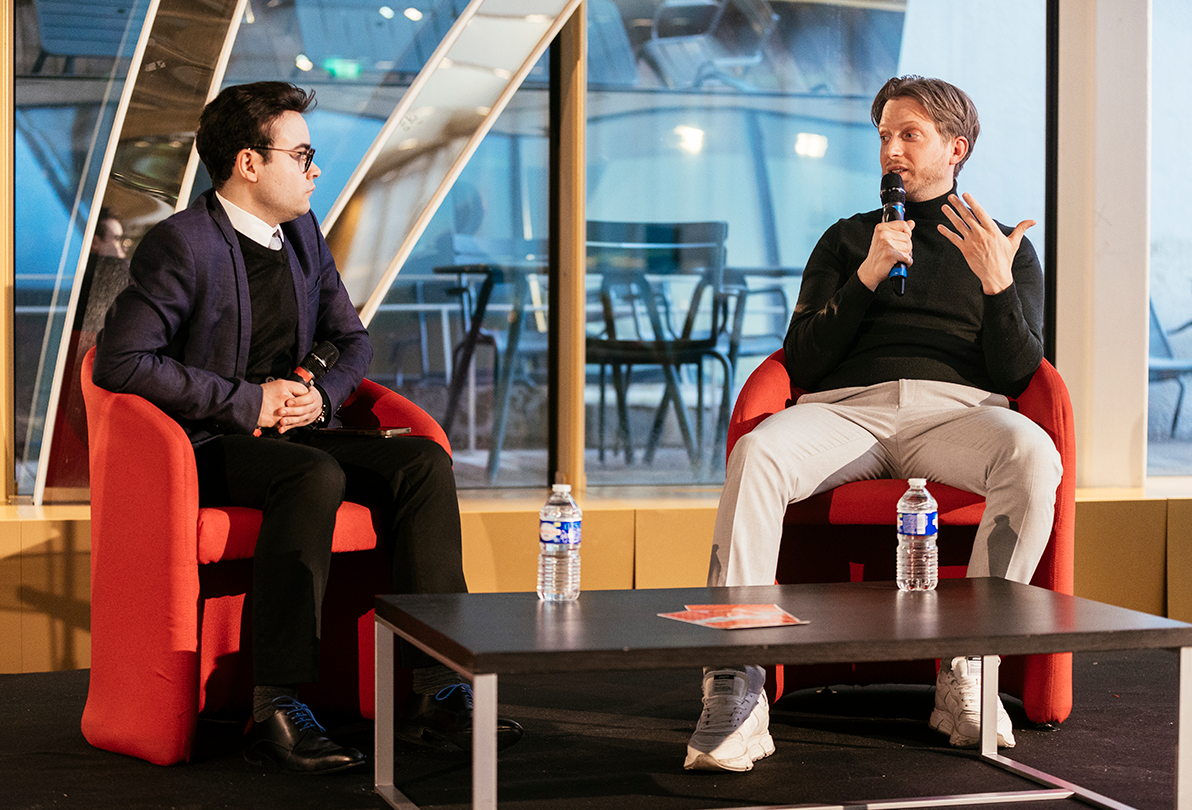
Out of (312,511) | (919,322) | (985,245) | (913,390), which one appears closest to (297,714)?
(312,511)

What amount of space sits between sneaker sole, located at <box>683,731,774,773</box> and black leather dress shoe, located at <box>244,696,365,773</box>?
0.61 metres

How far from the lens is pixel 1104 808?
6.67 ft

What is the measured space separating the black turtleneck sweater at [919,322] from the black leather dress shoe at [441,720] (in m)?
1.12

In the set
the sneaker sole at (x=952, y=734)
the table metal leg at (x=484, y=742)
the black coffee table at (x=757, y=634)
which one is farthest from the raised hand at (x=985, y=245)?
the table metal leg at (x=484, y=742)

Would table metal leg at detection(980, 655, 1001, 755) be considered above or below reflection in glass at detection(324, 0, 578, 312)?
below

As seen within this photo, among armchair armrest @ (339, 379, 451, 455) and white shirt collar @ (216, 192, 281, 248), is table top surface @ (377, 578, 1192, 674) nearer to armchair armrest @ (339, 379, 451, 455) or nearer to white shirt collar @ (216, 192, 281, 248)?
armchair armrest @ (339, 379, 451, 455)

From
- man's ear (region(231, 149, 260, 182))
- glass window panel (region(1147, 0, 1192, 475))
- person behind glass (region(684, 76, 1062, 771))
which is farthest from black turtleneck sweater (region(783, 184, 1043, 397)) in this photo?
glass window panel (region(1147, 0, 1192, 475))

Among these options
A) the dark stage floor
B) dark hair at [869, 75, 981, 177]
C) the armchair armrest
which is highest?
dark hair at [869, 75, 981, 177]

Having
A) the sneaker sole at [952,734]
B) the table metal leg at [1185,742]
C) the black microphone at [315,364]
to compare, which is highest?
the black microphone at [315,364]

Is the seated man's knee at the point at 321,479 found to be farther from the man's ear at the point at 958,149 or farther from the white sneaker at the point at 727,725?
the man's ear at the point at 958,149

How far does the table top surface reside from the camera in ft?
5.22

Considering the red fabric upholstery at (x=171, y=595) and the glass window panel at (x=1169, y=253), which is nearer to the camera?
the red fabric upholstery at (x=171, y=595)

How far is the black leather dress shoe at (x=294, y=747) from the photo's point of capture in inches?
86.7

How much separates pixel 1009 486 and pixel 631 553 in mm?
1469
